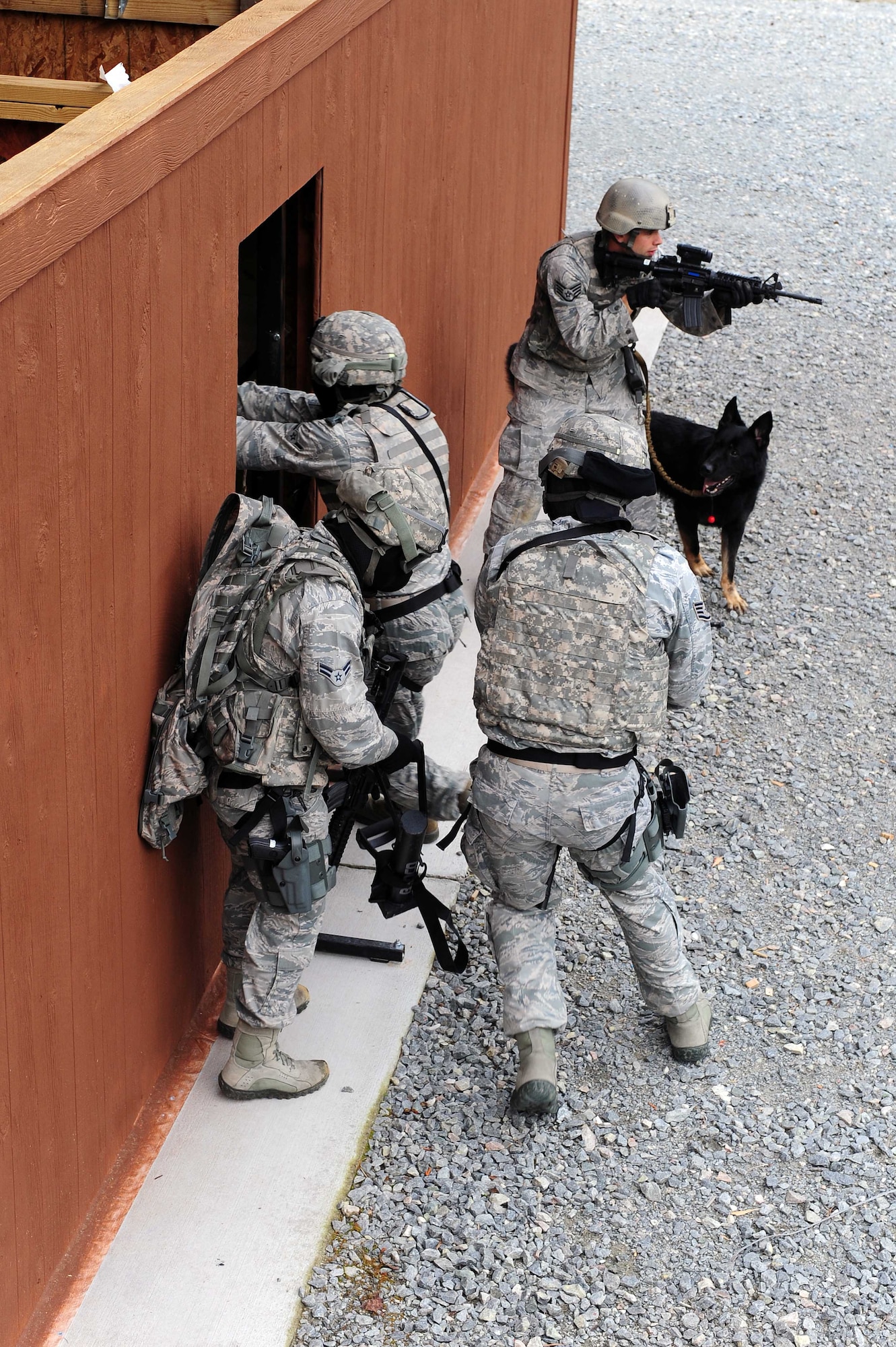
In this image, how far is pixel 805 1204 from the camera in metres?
4.14

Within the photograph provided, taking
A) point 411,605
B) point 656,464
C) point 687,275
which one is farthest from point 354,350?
point 656,464

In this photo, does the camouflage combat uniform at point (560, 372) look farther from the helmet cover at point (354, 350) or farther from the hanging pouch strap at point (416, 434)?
the helmet cover at point (354, 350)

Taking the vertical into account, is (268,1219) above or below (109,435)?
below

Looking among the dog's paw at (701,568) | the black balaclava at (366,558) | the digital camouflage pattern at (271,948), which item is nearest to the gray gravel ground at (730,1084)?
the dog's paw at (701,568)

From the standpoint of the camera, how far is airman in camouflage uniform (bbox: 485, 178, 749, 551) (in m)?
6.71

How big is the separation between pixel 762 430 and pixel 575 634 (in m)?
3.87

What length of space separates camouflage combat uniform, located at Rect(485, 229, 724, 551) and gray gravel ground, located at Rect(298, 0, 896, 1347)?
133 centimetres

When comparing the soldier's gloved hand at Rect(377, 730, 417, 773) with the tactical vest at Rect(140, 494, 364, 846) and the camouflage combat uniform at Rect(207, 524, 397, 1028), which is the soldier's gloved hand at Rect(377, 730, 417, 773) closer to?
the camouflage combat uniform at Rect(207, 524, 397, 1028)

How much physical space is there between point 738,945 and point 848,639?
2.89 meters

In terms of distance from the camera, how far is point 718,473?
7.42 metres

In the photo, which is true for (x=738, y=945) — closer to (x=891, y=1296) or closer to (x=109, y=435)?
(x=891, y=1296)

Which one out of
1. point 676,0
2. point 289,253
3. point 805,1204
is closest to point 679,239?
point 289,253

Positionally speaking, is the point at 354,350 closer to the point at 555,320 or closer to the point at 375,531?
the point at 375,531

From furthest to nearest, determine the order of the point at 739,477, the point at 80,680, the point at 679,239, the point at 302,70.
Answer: the point at 679,239 → the point at 739,477 → the point at 302,70 → the point at 80,680
